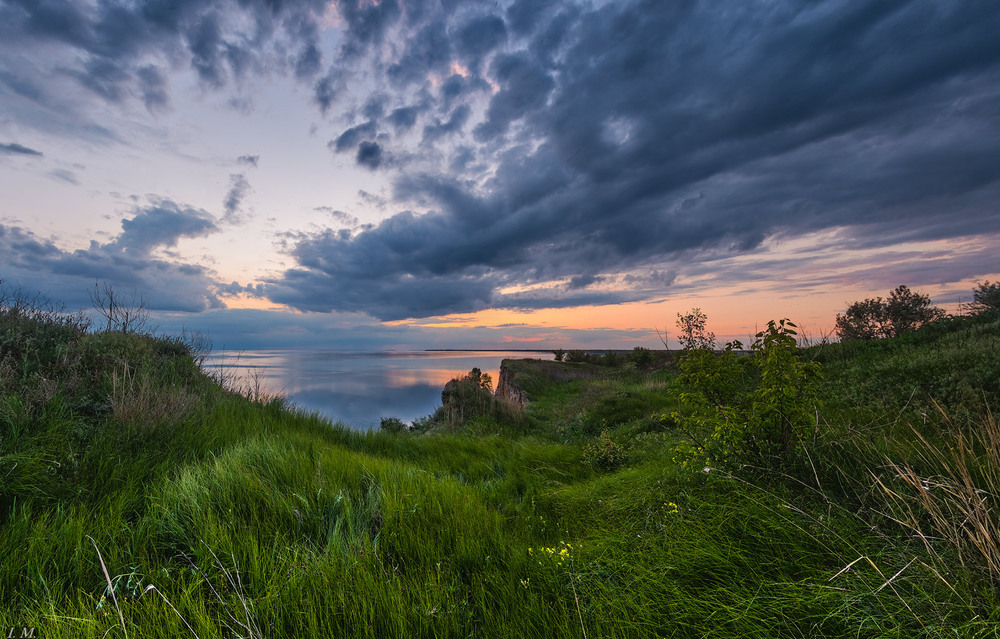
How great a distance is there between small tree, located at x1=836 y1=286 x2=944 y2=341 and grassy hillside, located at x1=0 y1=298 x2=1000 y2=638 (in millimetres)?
11589

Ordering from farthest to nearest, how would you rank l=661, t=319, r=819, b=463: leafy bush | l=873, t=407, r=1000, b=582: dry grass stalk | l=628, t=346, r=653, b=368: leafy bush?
1. l=628, t=346, r=653, b=368: leafy bush
2. l=661, t=319, r=819, b=463: leafy bush
3. l=873, t=407, r=1000, b=582: dry grass stalk

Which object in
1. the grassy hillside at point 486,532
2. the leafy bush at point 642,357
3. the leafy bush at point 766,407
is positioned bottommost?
the leafy bush at point 642,357

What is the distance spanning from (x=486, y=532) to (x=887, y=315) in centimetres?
1961

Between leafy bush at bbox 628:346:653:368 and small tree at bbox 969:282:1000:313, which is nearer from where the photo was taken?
small tree at bbox 969:282:1000:313

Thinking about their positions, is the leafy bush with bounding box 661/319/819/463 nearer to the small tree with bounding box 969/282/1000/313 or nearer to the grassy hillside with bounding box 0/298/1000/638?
the grassy hillside with bounding box 0/298/1000/638

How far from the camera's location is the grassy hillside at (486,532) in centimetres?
203

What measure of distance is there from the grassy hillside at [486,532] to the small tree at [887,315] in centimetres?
1159

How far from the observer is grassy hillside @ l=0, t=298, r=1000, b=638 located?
203 centimetres

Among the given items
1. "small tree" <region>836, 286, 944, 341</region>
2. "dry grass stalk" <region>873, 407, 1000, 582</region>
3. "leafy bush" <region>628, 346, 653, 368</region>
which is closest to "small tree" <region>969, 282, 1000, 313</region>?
"small tree" <region>836, 286, 944, 341</region>

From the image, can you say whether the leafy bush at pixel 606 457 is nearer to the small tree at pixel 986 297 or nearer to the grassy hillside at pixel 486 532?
the grassy hillside at pixel 486 532

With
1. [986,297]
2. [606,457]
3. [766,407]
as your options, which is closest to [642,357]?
[986,297]

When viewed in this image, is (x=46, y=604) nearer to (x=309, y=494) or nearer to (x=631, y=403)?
(x=309, y=494)

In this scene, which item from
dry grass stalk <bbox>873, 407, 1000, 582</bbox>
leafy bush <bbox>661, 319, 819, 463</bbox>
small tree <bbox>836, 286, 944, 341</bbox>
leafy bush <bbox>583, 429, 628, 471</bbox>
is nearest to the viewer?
dry grass stalk <bbox>873, 407, 1000, 582</bbox>

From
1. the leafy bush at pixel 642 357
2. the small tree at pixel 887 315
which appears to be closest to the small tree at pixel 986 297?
the small tree at pixel 887 315
